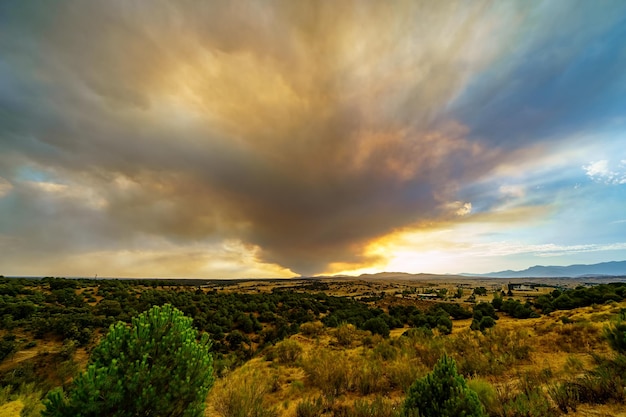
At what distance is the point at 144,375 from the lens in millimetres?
5320

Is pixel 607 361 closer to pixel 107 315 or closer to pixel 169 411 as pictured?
pixel 169 411

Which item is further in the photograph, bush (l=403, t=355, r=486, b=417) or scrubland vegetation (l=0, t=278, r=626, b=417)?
bush (l=403, t=355, r=486, b=417)

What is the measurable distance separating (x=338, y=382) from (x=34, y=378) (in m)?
19.8

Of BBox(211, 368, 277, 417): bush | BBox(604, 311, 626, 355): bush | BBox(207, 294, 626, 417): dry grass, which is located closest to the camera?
BBox(207, 294, 626, 417): dry grass

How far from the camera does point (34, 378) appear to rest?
16.9 metres

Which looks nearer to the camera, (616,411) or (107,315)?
(616,411)

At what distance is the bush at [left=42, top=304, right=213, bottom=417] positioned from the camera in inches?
190

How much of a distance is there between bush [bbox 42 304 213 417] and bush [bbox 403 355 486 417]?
503 cm

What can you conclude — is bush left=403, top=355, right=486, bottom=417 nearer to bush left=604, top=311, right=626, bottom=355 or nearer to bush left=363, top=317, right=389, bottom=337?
bush left=604, top=311, right=626, bottom=355

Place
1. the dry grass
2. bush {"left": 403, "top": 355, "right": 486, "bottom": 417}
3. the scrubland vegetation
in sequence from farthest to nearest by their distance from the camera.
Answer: the dry grass, bush {"left": 403, "top": 355, "right": 486, "bottom": 417}, the scrubland vegetation

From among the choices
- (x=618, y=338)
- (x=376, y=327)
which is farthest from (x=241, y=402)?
(x=376, y=327)

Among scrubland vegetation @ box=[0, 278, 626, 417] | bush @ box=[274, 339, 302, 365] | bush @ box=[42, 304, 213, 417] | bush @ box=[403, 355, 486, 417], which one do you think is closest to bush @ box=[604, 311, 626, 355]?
scrubland vegetation @ box=[0, 278, 626, 417]

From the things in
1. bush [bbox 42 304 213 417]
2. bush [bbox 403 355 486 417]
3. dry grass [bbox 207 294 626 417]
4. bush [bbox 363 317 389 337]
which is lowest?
bush [bbox 363 317 389 337]

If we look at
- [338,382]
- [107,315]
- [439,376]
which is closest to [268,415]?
[338,382]
